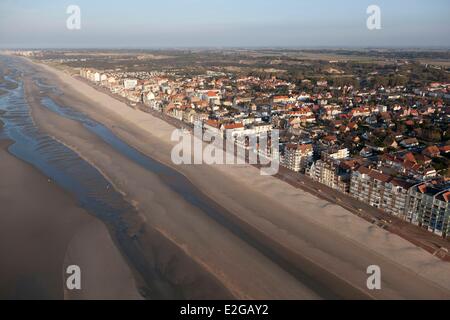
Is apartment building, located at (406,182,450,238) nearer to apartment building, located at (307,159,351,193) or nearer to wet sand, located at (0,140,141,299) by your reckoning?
apartment building, located at (307,159,351,193)

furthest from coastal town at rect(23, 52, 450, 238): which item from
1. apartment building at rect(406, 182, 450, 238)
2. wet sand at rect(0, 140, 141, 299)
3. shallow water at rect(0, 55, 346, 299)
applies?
wet sand at rect(0, 140, 141, 299)

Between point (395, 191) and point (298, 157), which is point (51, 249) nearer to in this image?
point (298, 157)

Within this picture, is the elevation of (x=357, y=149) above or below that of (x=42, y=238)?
above

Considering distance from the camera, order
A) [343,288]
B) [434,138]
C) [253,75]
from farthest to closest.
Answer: [253,75], [434,138], [343,288]

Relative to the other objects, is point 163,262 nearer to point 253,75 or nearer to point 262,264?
point 262,264

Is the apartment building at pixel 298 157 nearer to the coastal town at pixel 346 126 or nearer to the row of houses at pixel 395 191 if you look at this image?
the coastal town at pixel 346 126

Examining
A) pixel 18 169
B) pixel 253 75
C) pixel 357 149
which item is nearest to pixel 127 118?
pixel 18 169
